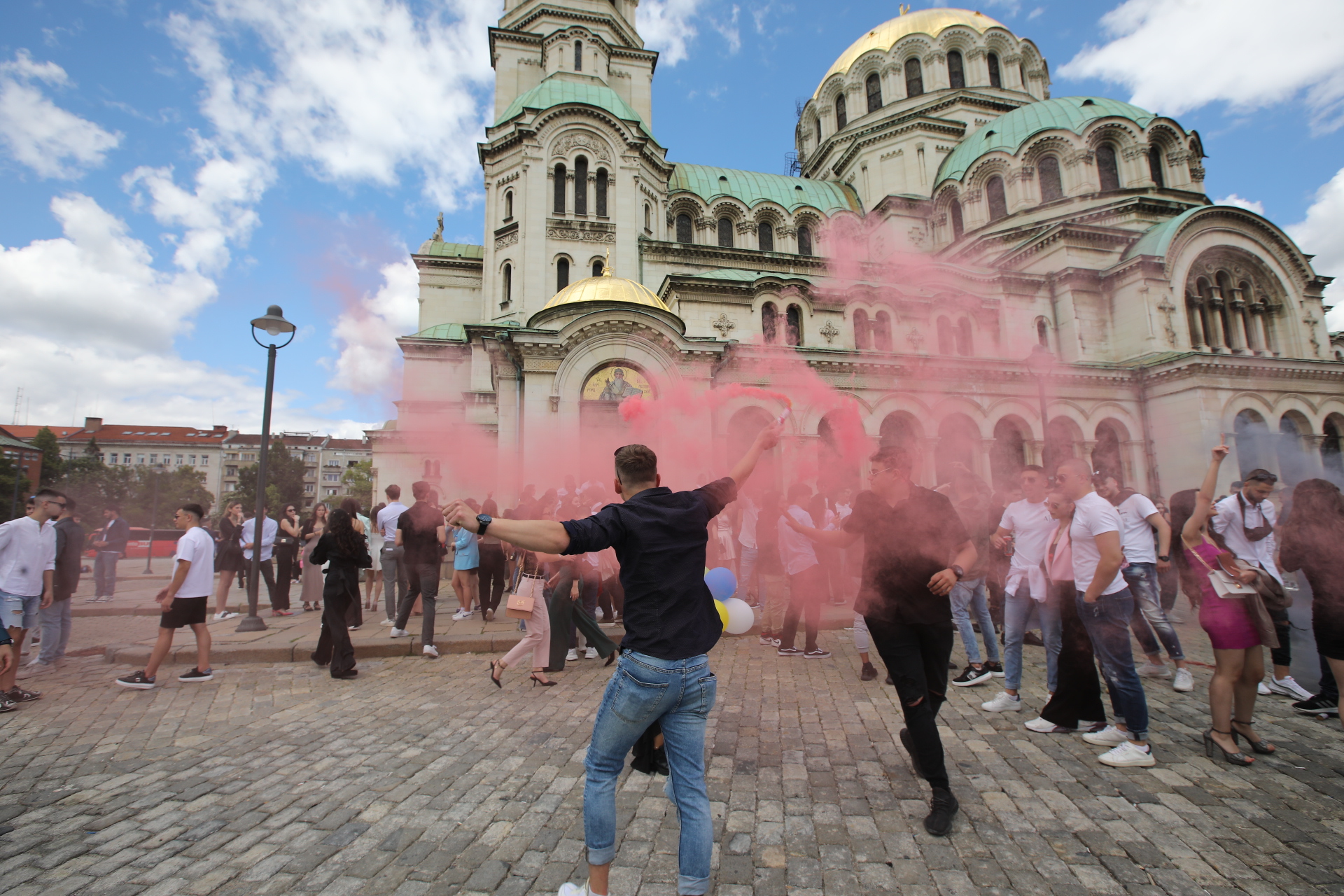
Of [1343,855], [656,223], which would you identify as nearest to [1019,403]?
[656,223]

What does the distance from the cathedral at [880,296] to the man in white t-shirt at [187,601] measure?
12253 millimetres

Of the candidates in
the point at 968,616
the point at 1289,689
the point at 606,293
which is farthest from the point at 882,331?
the point at 1289,689

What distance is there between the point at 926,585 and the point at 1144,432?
27023 millimetres

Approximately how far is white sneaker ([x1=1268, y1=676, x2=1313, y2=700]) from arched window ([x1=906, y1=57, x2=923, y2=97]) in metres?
39.9

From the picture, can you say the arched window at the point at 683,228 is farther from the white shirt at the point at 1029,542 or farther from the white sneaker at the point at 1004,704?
the white sneaker at the point at 1004,704

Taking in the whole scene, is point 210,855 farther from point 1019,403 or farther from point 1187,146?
point 1187,146

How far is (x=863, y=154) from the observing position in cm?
3522

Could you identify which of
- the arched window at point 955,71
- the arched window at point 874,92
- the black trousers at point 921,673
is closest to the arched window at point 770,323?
the black trousers at point 921,673

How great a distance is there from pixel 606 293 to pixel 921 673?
58.4ft

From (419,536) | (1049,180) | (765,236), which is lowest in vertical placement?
(419,536)

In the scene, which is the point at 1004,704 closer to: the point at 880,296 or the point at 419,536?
the point at 419,536

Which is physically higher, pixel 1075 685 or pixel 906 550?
pixel 906 550

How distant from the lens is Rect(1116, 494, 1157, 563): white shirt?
6008 mm

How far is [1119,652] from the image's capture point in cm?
425
